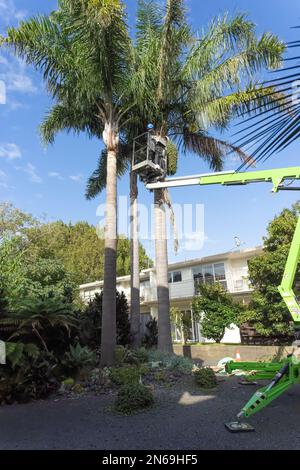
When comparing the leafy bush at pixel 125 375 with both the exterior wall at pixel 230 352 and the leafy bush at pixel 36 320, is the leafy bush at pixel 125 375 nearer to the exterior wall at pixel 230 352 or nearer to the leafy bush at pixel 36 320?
the leafy bush at pixel 36 320

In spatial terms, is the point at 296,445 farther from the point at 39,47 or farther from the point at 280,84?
the point at 39,47

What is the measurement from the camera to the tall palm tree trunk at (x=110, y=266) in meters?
9.55

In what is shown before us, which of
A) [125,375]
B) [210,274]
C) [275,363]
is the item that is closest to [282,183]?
[275,363]

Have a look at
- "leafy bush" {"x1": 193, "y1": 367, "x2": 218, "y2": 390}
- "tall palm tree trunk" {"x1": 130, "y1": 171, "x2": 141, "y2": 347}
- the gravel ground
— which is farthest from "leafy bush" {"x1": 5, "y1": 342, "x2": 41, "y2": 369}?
"tall palm tree trunk" {"x1": 130, "y1": 171, "x2": 141, "y2": 347}

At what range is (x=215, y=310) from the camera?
16.9m

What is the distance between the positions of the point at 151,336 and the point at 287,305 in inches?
354

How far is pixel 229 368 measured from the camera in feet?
25.3

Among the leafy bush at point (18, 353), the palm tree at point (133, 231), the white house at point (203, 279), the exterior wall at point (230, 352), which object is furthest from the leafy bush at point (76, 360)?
the white house at point (203, 279)

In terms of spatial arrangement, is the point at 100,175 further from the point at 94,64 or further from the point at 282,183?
the point at 282,183

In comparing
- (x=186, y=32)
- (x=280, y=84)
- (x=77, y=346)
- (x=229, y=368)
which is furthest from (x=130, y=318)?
(x=280, y=84)

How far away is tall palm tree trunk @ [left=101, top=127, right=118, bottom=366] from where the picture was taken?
955 cm

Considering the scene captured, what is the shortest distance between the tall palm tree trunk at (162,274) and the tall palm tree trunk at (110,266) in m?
1.81
